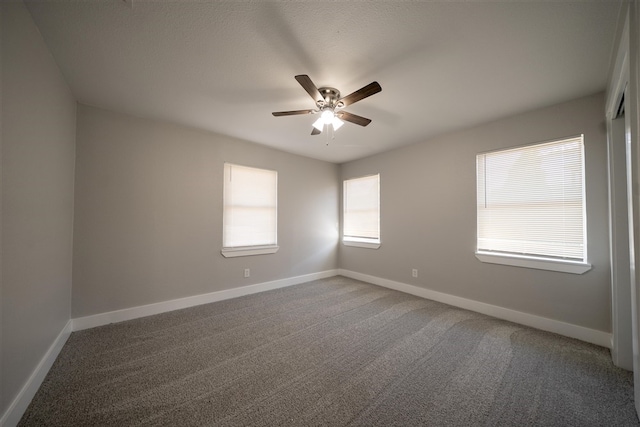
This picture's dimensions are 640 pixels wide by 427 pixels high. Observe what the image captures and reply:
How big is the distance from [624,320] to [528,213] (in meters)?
1.19

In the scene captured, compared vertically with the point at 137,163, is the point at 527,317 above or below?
below

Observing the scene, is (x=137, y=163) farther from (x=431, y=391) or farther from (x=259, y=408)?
(x=431, y=391)

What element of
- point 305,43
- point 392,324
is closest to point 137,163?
point 305,43

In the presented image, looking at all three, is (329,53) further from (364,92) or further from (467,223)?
(467,223)

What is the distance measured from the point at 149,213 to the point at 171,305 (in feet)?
4.03

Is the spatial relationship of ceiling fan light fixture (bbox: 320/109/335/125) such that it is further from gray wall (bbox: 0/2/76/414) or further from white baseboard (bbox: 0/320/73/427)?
white baseboard (bbox: 0/320/73/427)

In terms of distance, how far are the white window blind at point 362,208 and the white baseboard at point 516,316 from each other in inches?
39.6

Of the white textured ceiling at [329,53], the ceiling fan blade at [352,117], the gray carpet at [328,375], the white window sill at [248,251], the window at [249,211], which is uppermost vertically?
the white textured ceiling at [329,53]

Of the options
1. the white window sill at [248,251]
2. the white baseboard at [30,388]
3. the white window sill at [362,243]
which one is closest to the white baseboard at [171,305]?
the white baseboard at [30,388]

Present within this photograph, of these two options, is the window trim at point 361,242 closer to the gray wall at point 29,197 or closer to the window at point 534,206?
the window at point 534,206

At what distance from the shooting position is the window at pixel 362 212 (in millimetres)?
4297

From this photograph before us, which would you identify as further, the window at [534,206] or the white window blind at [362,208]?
the white window blind at [362,208]

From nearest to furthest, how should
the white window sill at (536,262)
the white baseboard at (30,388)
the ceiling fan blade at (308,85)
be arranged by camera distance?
the white baseboard at (30,388) → the ceiling fan blade at (308,85) → the white window sill at (536,262)

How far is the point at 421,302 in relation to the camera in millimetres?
3285
